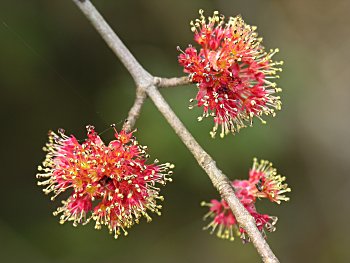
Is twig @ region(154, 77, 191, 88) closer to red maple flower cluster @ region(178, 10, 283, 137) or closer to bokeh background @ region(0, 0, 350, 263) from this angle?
red maple flower cluster @ region(178, 10, 283, 137)

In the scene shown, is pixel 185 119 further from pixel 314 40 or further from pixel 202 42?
pixel 314 40

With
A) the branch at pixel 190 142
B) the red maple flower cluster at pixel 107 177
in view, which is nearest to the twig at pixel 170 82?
the branch at pixel 190 142

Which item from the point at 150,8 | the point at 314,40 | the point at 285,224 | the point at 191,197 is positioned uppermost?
the point at 150,8

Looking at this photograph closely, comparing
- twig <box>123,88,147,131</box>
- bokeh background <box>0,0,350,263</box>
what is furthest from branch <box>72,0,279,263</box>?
bokeh background <box>0,0,350,263</box>

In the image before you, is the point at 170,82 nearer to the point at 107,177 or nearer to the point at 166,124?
the point at 107,177

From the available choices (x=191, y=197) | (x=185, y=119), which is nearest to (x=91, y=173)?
(x=185, y=119)

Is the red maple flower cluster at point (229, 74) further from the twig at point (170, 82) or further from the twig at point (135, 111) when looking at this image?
the twig at point (135, 111)
